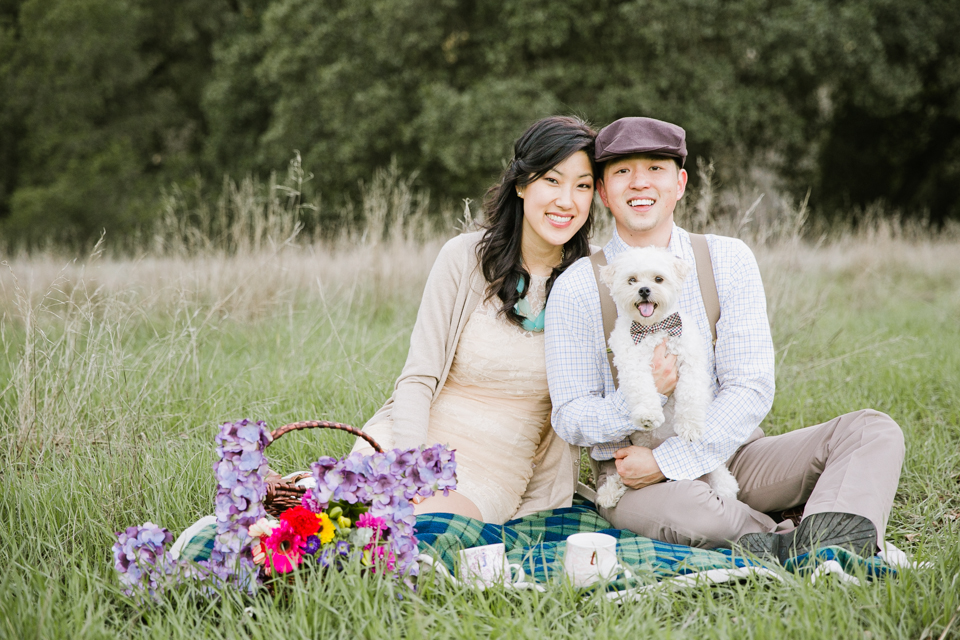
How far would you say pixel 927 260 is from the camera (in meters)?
8.52

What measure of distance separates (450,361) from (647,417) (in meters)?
0.80

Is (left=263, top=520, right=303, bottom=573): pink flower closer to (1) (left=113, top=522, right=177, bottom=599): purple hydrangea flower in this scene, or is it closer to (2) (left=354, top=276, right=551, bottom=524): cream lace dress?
(1) (left=113, top=522, right=177, bottom=599): purple hydrangea flower

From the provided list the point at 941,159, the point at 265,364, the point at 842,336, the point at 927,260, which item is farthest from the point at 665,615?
the point at 941,159

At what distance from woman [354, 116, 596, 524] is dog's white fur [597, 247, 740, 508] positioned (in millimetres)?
351

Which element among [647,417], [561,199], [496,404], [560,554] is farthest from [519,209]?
[560,554]

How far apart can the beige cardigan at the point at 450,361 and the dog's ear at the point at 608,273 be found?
0.50 metres

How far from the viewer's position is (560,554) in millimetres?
2264

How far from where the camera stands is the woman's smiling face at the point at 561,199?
2.63m

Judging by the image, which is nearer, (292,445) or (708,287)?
(708,287)

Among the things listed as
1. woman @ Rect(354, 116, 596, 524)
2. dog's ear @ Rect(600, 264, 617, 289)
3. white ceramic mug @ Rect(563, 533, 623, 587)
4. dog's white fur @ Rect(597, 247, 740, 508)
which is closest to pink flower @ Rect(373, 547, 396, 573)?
white ceramic mug @ Rect(563, 533, 623, 587)

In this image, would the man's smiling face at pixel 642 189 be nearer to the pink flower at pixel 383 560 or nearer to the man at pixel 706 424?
the man at pixel 706 424

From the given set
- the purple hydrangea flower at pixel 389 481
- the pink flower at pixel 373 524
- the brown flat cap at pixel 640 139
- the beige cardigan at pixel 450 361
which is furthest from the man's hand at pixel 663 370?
the pink flower at pixel 373 524

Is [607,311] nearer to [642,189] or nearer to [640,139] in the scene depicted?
[642,189]

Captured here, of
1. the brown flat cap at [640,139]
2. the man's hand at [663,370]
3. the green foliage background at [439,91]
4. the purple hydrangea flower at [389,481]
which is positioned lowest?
the purple hydrangea flower at [389,481]
